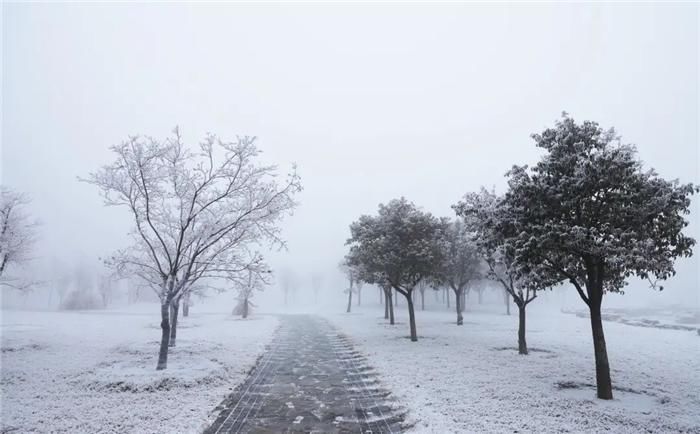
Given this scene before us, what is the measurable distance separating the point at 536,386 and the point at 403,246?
15.2 metres

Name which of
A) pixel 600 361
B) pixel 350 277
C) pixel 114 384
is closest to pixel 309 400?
pixel 114 384

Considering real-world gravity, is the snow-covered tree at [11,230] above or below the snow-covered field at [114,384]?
above

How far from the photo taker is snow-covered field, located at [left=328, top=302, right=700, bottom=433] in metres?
11.1

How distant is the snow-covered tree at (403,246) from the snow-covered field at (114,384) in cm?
1121

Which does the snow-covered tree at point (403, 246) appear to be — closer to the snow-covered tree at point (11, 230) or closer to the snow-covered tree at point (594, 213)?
the snow-covered tree at point (594, 213)

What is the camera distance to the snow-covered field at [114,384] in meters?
11.2

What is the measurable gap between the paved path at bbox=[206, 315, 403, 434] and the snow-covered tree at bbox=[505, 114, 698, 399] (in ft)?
25.1

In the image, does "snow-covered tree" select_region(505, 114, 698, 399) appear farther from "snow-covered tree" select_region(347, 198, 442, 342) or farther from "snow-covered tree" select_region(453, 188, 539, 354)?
"snow-covered tree" select_region(347, 198, 442, 342)

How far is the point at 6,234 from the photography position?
80.7ft

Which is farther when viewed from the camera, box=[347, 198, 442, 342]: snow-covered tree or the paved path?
box=[347, 198, 442, 342]: snow-covered tree

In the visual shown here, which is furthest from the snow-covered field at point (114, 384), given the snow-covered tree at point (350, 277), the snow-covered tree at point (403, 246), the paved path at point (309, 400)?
the snow-covered tree at point (350, 277)

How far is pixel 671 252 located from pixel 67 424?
2058 cm

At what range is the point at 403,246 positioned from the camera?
29391mm

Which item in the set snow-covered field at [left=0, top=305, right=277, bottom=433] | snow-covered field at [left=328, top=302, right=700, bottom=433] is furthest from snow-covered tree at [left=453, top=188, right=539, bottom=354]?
snow-covered field at [left=0, top=305, right=277, bottom=433]
